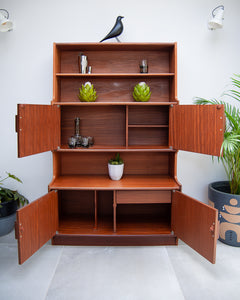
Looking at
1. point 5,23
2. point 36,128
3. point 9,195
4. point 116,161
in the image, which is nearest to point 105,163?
point 116,161

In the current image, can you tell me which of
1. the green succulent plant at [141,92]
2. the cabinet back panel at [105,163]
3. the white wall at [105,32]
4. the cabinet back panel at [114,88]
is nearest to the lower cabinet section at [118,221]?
the cabinet back panel at [105,163]

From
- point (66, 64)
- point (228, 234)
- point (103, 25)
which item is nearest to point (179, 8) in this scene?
point (103, 25)

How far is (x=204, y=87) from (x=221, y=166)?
0.85m

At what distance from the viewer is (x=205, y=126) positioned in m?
1.76

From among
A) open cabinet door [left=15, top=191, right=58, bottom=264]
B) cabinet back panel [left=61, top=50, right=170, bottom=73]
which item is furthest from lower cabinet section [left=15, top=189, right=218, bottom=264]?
cabinet back panel [left=61, top=50, right=170, bottom=73]

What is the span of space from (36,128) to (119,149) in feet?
2.38

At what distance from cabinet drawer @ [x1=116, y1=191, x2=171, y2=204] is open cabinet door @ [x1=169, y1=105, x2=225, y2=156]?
44 cm

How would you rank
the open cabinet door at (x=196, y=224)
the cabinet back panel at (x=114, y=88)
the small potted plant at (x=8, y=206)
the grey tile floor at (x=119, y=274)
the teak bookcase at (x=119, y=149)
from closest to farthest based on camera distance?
1. the grey tile floor at (x=119, y=274)
2. the open cabinet door at (x=196, y=224)
3. the teak bookcase at (x=119, y=149)
4. the small potted plant at (x=8, y=206)
5. the cabinet back panel at (x=114, y=88)

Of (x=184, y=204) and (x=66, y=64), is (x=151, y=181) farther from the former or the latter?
(x=66, y=64)

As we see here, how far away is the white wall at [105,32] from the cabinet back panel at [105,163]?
665mm

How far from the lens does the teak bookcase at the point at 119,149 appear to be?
69.3 inches

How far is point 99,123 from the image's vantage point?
241 cm

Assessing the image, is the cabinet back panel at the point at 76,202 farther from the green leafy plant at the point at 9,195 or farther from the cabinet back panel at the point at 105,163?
the green leafy plant at the point at 9,195

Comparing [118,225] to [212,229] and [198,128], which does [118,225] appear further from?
[198,128]
